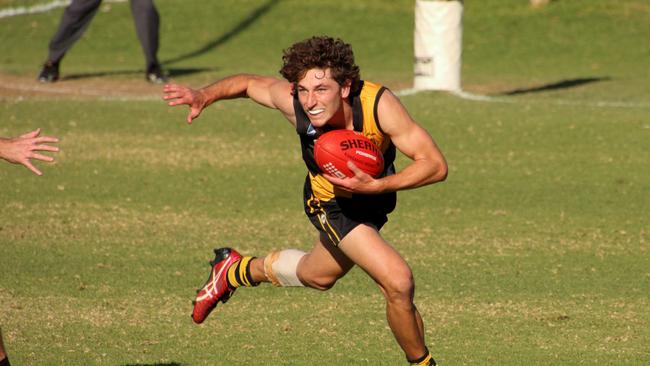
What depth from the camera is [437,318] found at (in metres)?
8.91

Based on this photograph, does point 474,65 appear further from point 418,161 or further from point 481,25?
point 418,161

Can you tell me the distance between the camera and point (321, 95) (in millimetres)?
7172

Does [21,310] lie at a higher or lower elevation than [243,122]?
higher

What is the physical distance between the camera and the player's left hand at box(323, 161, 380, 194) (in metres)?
6.80

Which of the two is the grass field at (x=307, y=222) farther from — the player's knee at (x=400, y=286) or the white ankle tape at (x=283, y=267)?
the player's knee at (x=400, y=286)

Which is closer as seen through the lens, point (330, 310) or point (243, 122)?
point (330, 310)

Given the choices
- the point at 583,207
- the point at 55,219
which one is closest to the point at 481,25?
the point at 583,207

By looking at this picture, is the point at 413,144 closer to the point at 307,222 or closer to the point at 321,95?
the point at 321,95

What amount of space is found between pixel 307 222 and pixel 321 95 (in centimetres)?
498

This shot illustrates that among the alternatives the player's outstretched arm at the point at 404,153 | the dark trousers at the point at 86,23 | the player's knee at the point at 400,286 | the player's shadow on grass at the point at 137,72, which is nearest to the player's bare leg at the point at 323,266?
the player's knee at the point at 400,286

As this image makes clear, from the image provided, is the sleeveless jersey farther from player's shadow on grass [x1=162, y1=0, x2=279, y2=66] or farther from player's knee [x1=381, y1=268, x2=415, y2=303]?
player's shadow on grass [x1=162, y1=0, x2=279, y2=66]

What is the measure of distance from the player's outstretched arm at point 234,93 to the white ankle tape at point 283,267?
98 cm

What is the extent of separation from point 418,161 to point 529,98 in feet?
35.7

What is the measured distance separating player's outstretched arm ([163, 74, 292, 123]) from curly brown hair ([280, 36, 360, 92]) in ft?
1.36
